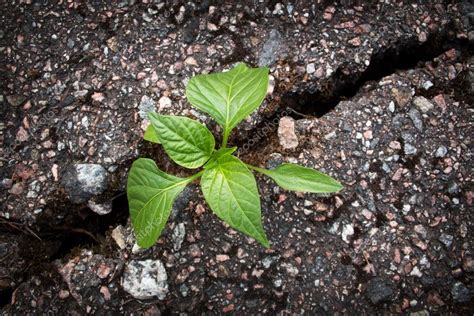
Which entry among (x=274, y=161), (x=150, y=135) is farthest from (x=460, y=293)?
(x=150, y=135)

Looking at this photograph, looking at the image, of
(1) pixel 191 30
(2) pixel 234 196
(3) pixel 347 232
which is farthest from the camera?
(1) pixel 191 30

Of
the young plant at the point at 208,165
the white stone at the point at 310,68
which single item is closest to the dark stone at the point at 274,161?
the young plant at the point at 208,165

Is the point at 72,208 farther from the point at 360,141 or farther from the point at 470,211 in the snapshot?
the point at 470,211

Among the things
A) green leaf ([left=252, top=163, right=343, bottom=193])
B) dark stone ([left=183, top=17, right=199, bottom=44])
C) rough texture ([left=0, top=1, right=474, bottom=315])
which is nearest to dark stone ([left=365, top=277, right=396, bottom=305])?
rough texture ([left=0, top=1, right=474, bottom=315])

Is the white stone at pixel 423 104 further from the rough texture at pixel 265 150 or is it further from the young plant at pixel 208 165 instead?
the young plant at pixel 208 165

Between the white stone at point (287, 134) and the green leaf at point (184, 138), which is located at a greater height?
the green leaf at point (184, 138)

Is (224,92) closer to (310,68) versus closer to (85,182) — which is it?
(310,68)
